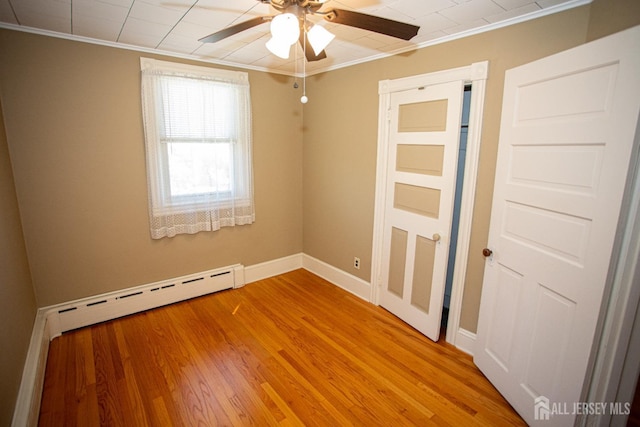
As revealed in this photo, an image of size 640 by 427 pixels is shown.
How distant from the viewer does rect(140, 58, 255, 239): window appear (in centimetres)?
280

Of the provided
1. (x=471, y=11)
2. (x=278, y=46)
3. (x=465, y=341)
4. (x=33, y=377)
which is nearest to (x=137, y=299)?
(x=33, y=377)

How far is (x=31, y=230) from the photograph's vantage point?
2.41m

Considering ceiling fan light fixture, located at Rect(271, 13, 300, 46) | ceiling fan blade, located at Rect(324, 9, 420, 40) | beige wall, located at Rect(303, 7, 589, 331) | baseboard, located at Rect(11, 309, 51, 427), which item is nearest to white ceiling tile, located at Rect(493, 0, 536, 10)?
beige wall, located at Rect(303, 7, 589, 331)

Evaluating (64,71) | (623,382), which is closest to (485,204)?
(623,382)

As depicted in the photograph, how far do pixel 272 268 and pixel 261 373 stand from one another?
1734 millimetres

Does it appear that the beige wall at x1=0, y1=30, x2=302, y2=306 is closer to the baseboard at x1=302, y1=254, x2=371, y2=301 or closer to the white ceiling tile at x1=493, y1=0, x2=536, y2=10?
the baseboard at x1=302, y1=254, x2=371, y2=301

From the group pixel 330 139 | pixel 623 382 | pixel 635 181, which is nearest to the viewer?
pixel 635 181

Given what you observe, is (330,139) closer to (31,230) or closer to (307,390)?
(307,390)

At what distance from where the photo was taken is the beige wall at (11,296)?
62.0 inches

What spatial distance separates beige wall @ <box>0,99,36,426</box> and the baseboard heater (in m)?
0.27

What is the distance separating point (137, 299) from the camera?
9.64ft

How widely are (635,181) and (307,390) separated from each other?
211 cm

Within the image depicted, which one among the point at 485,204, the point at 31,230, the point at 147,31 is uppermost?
the point at 147,31

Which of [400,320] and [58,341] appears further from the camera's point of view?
[400,320]
